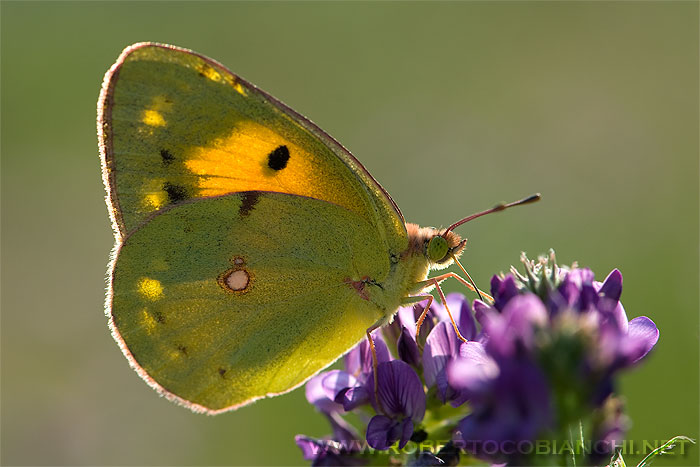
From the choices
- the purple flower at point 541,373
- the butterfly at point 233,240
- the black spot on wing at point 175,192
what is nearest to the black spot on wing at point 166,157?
the butterfly at point 233,240

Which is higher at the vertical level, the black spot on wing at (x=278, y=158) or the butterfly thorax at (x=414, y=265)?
the black spot on wing at (x=278, y=158)

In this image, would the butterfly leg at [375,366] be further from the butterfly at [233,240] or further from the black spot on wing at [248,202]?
the black spot on wing at [248,202]

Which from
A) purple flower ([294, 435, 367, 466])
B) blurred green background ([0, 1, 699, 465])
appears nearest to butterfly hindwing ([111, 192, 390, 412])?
purple flower ([294, 435, 367, 466])

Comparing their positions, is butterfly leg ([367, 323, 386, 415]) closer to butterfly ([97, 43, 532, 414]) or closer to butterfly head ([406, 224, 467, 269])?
butterfly ([97, 43, 532, 414])

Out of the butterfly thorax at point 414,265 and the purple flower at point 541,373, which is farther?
the butterfly thorax at point 414,265

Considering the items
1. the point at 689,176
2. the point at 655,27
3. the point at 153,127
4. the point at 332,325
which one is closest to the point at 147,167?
the point at 153,127

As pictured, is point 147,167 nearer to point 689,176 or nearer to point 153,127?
point 153,127

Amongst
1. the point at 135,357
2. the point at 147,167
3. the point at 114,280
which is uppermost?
the point at 147,167
